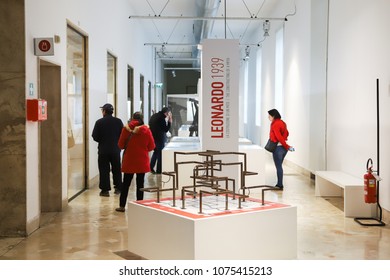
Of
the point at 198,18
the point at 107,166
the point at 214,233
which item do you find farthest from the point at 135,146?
the point at 198,18

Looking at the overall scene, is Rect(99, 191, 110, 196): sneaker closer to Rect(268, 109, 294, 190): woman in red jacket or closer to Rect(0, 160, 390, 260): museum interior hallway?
Rect(0, 160, 390, 260): museum interior hallway

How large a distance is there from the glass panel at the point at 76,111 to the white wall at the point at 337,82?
14.7 feet

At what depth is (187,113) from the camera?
2070cm

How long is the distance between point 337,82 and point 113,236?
540 cm

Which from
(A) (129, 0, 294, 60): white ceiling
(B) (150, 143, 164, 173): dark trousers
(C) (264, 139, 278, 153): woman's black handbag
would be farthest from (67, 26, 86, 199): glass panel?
(A) (129, 0, 294, 60): white ceiling

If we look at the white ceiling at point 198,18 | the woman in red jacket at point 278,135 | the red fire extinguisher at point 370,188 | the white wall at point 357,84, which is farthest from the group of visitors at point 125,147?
the white wall at point 357,84

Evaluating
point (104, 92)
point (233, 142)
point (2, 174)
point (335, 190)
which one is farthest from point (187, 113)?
point (2, 174)

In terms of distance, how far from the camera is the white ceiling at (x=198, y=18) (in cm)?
1448

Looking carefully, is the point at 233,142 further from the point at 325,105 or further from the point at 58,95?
the point at 325,105

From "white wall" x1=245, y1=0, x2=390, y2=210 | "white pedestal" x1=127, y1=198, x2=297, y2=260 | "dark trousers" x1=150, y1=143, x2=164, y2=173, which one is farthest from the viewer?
"dark trousers" x1=150, y1=143, x2=164, y2=173

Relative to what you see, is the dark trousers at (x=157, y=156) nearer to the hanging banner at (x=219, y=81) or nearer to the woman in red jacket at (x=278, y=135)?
the woman in red jacket at (x=278, y=135)

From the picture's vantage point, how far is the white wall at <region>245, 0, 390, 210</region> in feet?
25.1

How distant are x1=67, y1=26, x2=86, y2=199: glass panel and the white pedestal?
4058 millimetres

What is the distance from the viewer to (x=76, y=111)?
30.9 ft
